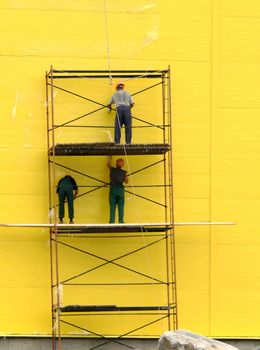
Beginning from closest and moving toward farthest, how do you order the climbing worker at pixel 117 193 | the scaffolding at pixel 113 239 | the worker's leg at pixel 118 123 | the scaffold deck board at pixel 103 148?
1. the scaffold deck board at pixel 103 148
2. the worker's leg at pixel 118 123
3. the climbing worker at pixel 117 193
4. the scaffolding at pixel 113 239

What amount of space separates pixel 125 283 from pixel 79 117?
10.4 feet

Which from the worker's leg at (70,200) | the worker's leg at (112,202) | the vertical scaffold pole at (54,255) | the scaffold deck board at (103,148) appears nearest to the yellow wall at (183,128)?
the vertical scaffold pole at (54,255)

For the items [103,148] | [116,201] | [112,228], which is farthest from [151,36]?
[112,228]

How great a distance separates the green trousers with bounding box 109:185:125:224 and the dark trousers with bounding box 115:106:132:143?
34.5 inches

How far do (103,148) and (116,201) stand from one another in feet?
3.54

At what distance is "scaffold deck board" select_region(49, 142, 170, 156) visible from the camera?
41.7ft

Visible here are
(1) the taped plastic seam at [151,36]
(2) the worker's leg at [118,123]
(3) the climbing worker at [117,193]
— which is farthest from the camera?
(1) the taped plastic seam at [151,36]

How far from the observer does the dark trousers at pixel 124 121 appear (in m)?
13.1

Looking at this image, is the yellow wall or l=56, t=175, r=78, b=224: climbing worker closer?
l=56, t=175, r=78, b=224: climbing worker

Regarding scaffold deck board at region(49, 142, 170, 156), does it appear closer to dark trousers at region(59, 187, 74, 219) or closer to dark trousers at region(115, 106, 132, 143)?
dark trousers at region(115, 106, 132, 143)

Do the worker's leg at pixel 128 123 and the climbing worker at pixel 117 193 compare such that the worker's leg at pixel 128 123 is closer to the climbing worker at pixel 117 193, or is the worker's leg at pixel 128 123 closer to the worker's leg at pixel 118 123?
the worker's leg at pixel 118 123

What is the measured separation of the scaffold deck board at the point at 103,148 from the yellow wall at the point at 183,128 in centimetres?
78

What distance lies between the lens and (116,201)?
13258 millimetres

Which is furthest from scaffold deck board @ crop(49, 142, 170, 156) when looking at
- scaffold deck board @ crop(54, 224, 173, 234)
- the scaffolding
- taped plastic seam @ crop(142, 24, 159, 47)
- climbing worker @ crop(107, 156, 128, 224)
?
taped plastic seam @ crop(142, 24, 159, 47)
